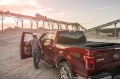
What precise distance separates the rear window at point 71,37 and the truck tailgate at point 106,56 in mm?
2528

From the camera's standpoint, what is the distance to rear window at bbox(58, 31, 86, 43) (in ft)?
21.1

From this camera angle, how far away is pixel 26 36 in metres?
8.84

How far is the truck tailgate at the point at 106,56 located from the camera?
13.0ft

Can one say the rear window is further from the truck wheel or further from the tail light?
the tail light

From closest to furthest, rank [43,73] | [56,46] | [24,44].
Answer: [56,46] → [43,73] → [24,44]

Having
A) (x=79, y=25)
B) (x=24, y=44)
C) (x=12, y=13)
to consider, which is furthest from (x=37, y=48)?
(x=79, y=25)

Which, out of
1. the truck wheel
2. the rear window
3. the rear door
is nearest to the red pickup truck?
the truck wheel

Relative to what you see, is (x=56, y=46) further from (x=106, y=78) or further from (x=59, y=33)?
(x=106, y=78)

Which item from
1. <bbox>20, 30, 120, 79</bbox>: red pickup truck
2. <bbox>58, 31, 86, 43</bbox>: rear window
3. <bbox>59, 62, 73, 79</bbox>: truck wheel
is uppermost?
<bbox>58, 31, 86, 43</bbox>: rear window

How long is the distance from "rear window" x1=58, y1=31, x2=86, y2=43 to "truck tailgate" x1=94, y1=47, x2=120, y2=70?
2.53 metres

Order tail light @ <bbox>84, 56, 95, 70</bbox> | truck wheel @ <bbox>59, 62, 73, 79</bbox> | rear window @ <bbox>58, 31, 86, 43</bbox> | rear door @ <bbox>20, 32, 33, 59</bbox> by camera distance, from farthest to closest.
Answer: rear door @ <bbox>20, 32, 33, 59</bbox>, rear window @ <bbox>58, 31, 86, 43</bbox>, truck wheel @ <bbox>59, 62, 73, 79</bbox>, tail light @ <bbox>84, 56, 95, 70</bbox>

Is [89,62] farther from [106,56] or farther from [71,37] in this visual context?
[71,37]

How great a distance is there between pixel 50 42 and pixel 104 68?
9.92ft

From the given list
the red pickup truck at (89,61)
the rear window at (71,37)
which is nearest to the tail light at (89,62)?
the red pickup truck at (89,61)
